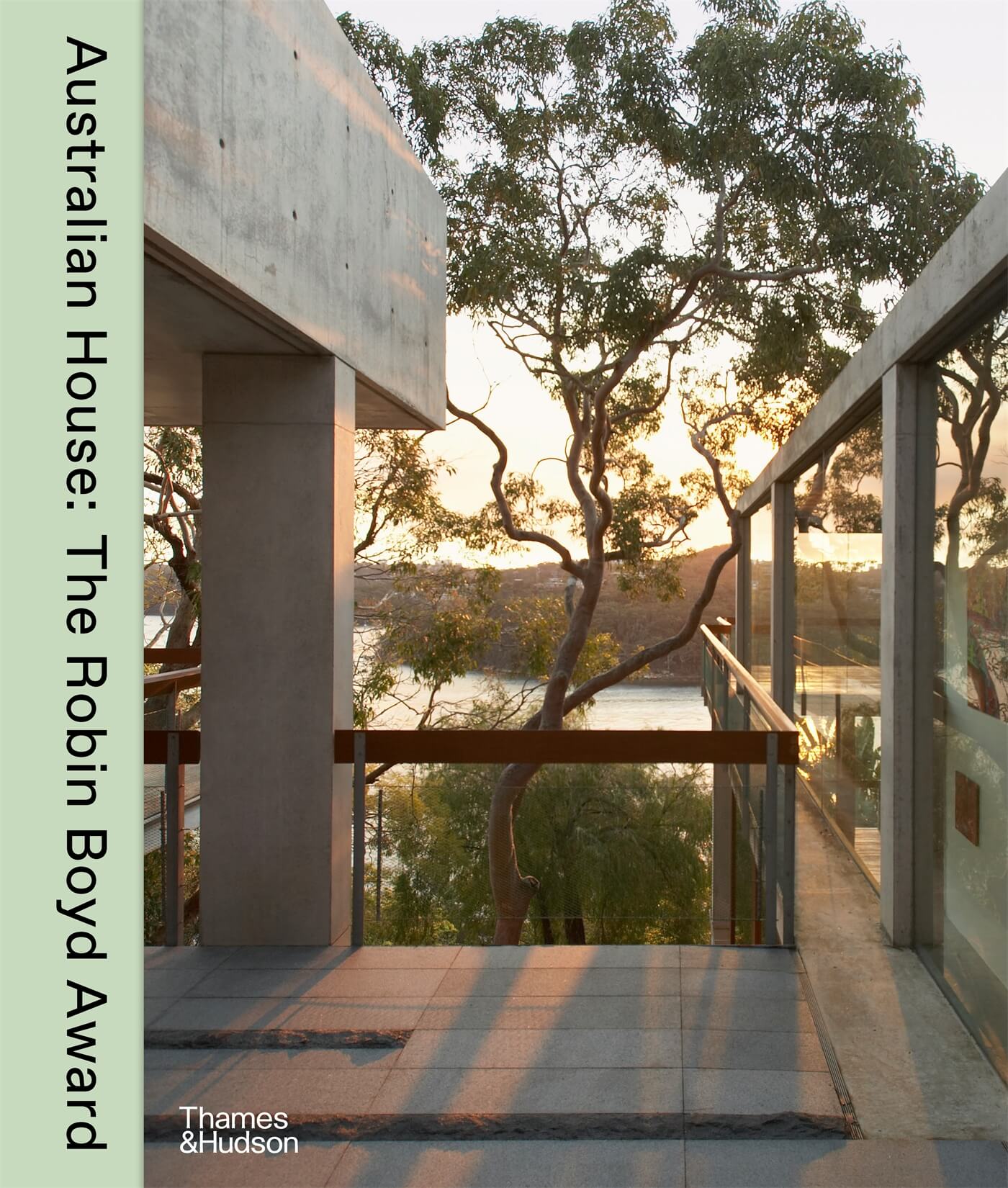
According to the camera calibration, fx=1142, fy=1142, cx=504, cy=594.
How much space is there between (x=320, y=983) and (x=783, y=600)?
6.15 meters

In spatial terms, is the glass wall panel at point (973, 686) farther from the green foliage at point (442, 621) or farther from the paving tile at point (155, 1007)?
the green foliage at point (442, 621)

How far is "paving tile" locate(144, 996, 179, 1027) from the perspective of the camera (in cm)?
396

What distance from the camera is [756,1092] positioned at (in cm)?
331

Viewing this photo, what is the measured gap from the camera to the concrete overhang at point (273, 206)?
11.1ft

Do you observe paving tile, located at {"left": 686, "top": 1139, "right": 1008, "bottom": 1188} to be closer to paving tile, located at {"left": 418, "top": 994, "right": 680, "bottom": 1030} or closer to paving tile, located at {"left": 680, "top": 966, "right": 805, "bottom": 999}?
paving tile, located at {"left": 418, "top": 994, "right": 680, "bottom": 1030}

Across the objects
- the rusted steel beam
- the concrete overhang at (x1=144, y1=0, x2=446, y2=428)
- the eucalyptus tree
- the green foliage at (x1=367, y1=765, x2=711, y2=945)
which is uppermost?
the eucalyptus tree

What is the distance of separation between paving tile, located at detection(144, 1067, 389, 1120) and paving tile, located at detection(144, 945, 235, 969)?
103cm

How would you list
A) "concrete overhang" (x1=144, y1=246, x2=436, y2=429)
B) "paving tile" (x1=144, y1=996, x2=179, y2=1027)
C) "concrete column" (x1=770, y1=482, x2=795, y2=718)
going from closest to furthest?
"concrete overhang" (x1=144, y1=246, x2=436, y2=429)
"paving tile" (x1=144, y1=996, x2=179, y2=1027)
"concrete column" (x1=770, y1=482, x2=795, y2=718)

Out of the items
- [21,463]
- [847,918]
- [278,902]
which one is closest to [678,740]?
[847,918]

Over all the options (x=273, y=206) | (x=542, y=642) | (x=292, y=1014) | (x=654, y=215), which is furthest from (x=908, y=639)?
(x=542, y=642)

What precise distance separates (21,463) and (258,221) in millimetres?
1966

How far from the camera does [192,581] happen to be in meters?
16.8

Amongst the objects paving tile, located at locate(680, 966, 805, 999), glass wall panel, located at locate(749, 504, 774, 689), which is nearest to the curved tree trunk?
paving tile, located at locate(680, 966, 805, 999)

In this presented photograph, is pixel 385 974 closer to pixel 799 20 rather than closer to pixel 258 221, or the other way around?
pixel 258 221
